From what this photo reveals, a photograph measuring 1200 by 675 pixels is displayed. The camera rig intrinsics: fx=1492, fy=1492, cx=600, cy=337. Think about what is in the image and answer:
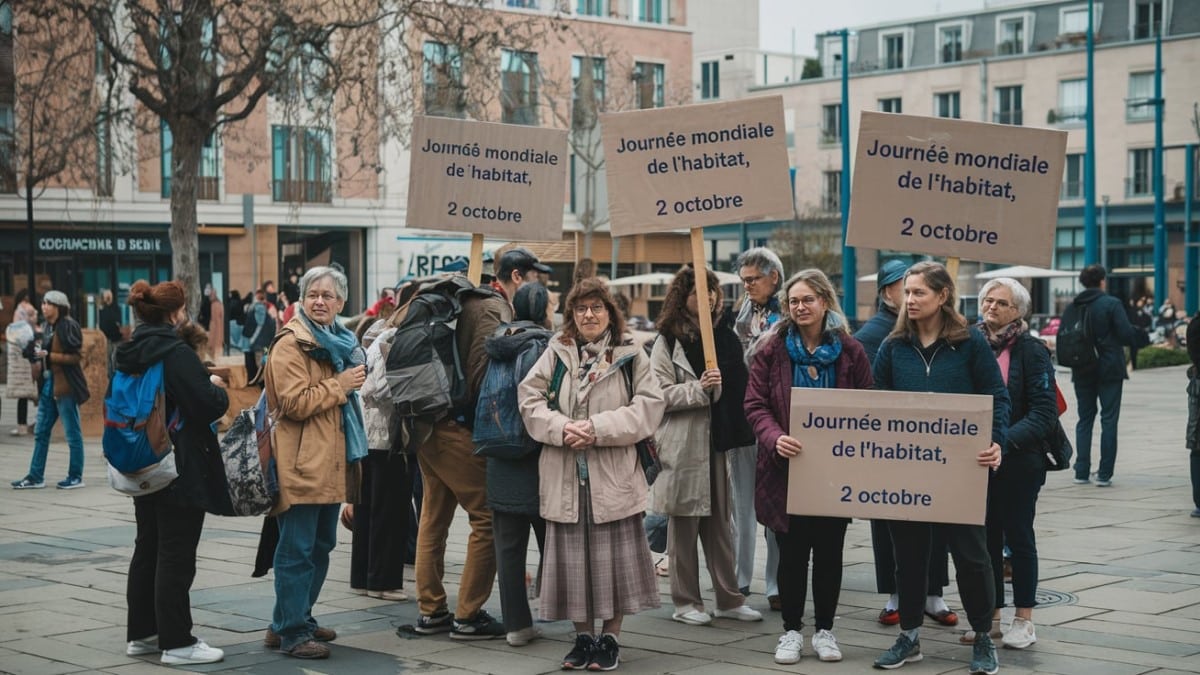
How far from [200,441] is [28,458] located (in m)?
11.0

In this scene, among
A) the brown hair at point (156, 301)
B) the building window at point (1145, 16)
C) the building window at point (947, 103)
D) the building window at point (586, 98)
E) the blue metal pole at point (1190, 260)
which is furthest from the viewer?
the building window at point (947, 103)

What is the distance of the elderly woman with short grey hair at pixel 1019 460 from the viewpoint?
277 inches

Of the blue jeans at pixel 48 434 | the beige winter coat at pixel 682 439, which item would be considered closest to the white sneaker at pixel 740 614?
the beige winter coat at pixel 682 439

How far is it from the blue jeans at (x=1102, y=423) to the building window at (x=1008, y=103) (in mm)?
51932

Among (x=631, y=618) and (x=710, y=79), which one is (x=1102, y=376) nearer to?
(x=631, y=618)

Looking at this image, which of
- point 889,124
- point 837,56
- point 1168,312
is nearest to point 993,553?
point 889,124

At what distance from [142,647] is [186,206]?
46.2ft

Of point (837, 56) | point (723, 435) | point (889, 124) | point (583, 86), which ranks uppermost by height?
point (837, 56)

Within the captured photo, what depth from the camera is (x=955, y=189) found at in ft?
24.1

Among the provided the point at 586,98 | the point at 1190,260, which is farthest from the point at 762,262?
the point at 1190,260

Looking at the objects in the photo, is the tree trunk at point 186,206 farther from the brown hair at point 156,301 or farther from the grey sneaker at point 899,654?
the grey sneaker at point 899,654

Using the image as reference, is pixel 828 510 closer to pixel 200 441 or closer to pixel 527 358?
pixel 527 358

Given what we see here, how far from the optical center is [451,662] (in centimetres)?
700

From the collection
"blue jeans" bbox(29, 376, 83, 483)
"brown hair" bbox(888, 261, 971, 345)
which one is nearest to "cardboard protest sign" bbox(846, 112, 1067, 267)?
"brown hair" bbox(888, 261, 971, 345)
